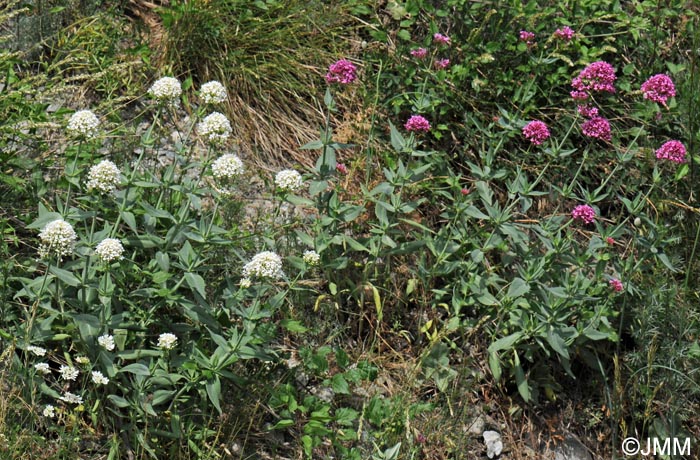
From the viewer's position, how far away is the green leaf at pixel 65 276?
297 cm

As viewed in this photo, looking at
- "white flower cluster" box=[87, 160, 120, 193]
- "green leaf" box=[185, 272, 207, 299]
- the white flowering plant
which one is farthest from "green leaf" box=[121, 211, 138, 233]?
"green leaf" box=[185, 272, 207, 299]

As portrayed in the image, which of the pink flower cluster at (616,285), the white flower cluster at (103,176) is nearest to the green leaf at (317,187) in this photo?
the white flower cluster at (103,176)

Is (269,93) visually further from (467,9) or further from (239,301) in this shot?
(239,301)

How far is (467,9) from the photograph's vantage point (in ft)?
15.5

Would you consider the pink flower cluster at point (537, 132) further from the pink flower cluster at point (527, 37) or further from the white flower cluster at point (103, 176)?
the white flower cluster at point (103, 176)

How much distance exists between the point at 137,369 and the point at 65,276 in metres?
0.42

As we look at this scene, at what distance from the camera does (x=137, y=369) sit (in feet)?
9.89

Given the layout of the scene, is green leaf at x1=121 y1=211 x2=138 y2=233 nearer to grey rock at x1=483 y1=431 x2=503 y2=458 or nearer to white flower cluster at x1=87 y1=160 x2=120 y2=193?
white flower cluster at x1=87 y1=160 x2=120 y2=193

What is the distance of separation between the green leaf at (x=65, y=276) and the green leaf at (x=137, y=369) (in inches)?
13.5

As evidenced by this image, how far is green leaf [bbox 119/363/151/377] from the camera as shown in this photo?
3.00m

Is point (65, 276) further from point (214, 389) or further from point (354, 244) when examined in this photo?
point (354, 244)

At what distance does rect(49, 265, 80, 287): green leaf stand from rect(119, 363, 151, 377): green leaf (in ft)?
1.13

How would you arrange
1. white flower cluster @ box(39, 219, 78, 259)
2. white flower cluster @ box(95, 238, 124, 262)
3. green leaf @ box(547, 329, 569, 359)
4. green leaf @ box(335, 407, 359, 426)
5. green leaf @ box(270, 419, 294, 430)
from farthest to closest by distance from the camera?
green leaf @ box(547, 329, 569, 359), green leaf @ box(335, 407, 359, 426), green leaf @ box(270, 419, 294, 430), white flower cluster @ box(95, 238, 124, 262), white flower cluster @ box(39, 219, 78, 259)

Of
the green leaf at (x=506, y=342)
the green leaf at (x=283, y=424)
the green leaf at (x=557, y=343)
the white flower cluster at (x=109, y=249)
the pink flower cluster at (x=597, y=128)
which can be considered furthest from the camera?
the pink flower cluster at (x=597, y=128)
